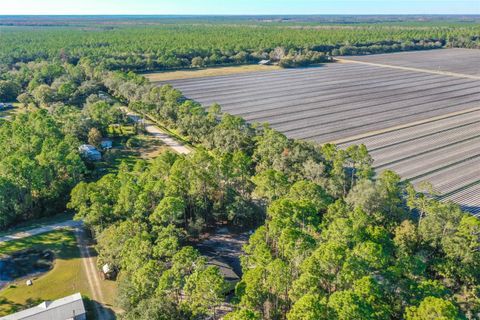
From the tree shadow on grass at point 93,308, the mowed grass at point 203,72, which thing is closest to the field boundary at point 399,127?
the tree shadow on grass at point 93,308

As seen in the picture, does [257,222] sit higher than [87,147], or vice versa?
[87,147]

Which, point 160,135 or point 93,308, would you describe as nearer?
point 93,308

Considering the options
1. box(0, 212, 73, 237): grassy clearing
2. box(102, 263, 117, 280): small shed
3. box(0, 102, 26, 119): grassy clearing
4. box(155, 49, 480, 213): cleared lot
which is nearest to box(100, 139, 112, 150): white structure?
box(0, 212, 73, 237): grassy clearing

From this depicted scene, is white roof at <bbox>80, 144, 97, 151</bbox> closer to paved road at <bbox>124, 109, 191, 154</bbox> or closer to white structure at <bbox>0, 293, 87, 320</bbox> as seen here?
paved road at <bbox>124, 109, 191, 154</bbox>

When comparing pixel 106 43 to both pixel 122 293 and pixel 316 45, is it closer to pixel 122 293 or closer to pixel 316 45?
pixel 316 45

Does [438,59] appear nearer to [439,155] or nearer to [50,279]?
[439,155]

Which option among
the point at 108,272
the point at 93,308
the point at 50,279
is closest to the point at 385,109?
the point at 108,272
